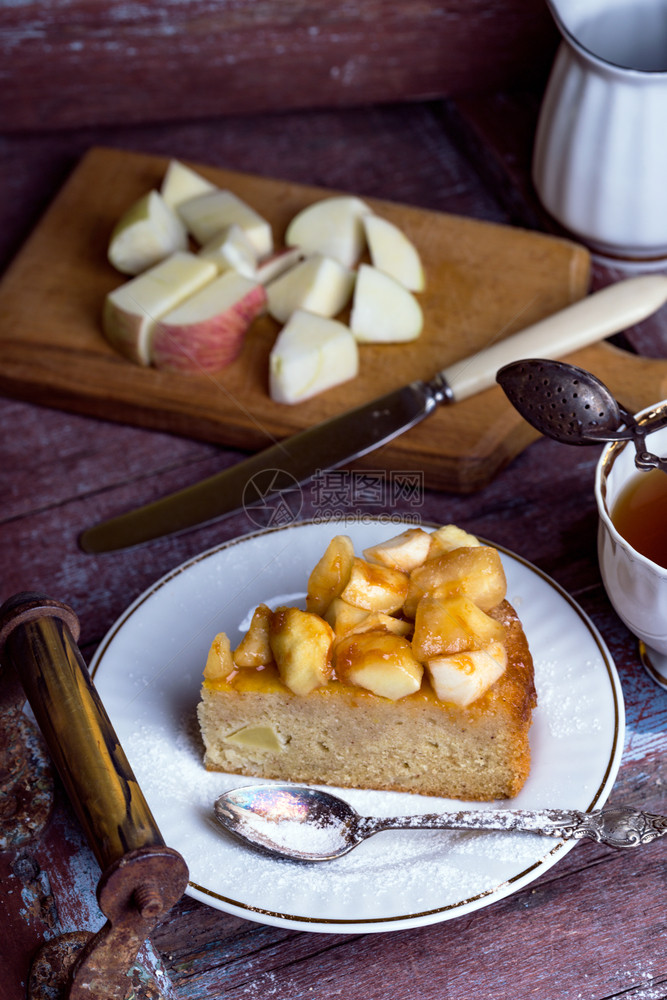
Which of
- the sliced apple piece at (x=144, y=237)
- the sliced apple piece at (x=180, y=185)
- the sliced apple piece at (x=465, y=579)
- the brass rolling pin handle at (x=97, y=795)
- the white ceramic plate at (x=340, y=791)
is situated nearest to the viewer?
the brass rolling pin handle at (x=97, y=795)

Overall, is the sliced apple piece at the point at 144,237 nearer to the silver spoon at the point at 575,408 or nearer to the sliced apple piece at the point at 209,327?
the sliced apple piece at the point at 209,327

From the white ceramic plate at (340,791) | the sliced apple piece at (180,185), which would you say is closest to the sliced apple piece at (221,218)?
the sliced apple piece at (180,185)

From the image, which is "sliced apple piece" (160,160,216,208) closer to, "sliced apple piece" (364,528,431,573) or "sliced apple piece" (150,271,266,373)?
"sliced apple piece" (150,271,266,373)

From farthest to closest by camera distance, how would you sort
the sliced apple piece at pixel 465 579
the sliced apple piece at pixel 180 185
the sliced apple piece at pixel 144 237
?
1. the sliced apple piece at pixel 180 185
2. the sliced apple piece at pixel 144 237
3. the sliced apple piece at pixel 465 579

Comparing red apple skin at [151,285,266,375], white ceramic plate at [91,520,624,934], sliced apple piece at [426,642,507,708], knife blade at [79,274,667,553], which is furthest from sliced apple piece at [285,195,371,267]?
sliced apple piece at [426,642,507,708]

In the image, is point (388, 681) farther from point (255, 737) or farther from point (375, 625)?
point (255, 737)

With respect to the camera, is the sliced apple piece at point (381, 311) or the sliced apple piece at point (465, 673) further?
the sliced apple piece at point (381, 311)

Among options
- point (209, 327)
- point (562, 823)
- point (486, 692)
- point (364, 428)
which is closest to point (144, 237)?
point (209, 327)

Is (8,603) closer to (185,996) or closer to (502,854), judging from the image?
(185,996)
